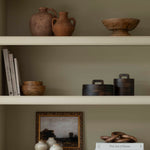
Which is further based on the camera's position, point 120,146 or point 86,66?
point 86,66

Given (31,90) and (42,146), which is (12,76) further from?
(42,146)

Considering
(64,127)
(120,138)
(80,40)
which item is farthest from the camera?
(64,127)

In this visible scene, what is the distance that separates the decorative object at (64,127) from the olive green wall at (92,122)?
0.14 ft

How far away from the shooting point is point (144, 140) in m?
2.71

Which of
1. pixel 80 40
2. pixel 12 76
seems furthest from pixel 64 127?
pixel 80 40

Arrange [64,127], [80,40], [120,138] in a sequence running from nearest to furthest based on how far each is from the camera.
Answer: [80,40]
[120,138]
[64,127]

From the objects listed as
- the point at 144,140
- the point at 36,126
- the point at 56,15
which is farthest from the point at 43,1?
the point at 144,140

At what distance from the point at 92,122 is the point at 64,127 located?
0.77 feet

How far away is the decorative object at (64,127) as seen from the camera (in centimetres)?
270

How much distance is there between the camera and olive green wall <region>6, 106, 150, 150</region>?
272 centimetres

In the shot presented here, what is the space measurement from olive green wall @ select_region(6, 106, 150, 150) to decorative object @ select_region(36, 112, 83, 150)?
44 millimetres

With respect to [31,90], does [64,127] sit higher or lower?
lower

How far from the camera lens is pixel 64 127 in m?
2.71

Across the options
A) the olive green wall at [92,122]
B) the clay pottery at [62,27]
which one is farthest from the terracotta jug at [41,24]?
the olive green wall at [92,122]
